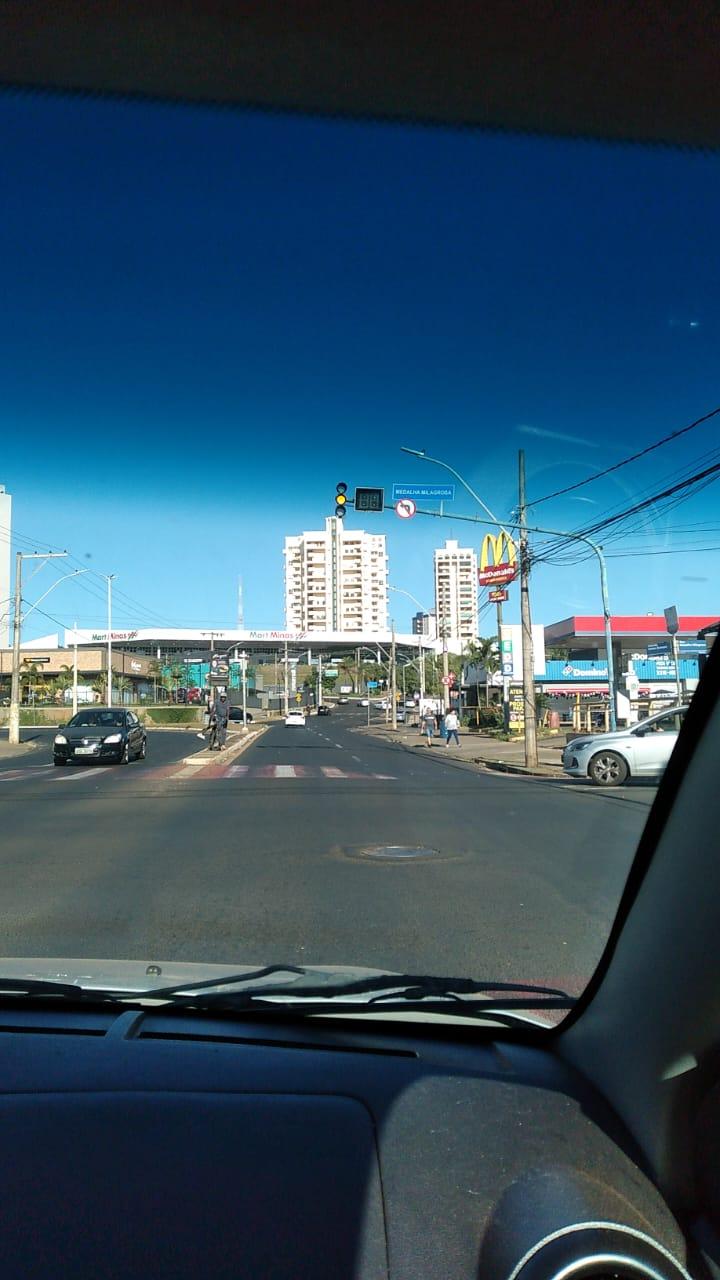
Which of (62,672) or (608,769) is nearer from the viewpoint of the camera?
(608,769)

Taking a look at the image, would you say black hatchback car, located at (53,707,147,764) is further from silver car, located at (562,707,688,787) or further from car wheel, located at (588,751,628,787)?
car wheel, located at (588,751,628,787)

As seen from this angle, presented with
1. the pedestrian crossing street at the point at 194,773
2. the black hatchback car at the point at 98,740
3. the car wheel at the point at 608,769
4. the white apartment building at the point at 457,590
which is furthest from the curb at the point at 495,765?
the white apartment building at the point at 457,590

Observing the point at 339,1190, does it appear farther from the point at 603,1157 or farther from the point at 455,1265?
the point at 603,1157

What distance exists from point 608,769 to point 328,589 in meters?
135

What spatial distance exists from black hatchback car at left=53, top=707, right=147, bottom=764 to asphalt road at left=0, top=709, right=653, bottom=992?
32.6ft

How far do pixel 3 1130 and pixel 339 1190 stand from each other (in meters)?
0.96

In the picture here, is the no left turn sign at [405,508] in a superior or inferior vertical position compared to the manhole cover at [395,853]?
superior

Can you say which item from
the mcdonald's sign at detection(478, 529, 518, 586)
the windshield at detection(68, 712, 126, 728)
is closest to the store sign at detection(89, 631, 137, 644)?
the windshield at detection(68, 712, 126, 728)

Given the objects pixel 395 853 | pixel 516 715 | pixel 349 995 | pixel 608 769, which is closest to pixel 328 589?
pixel 516 715

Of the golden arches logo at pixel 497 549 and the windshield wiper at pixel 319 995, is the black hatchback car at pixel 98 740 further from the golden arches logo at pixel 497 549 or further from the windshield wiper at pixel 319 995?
the windshield wiper at pixel 319 995

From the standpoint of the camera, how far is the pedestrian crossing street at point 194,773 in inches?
806

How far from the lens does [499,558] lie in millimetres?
25750

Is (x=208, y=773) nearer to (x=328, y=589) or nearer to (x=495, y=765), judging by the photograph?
(x=495, y=765)

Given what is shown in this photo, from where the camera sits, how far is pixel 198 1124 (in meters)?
2.72
